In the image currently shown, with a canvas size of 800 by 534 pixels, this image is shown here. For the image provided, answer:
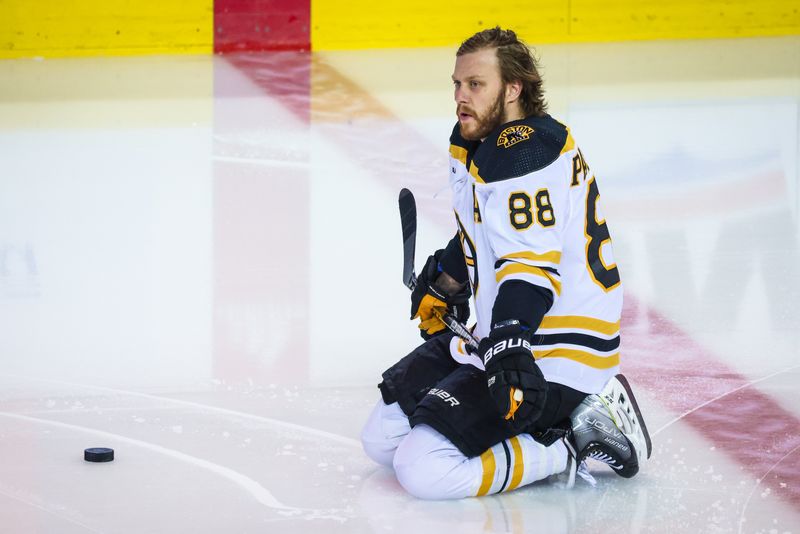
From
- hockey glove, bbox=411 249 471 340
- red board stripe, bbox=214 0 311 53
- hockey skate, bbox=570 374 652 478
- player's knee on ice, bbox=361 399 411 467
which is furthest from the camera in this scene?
red board stripe, bbox=214 0 311 53

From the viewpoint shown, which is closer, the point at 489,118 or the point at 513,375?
the point at 513,375

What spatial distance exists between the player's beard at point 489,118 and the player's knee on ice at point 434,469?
1.83 feet

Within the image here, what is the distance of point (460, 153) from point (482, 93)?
178mm

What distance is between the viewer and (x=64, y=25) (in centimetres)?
690

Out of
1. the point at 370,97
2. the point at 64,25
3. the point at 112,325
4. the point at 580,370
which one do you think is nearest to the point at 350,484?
the point at 580,370

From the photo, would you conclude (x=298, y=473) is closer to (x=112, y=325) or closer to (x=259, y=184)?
(x=112, y=325)

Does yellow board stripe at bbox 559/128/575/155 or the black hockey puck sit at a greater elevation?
yellow board stripe at bbox 559/128/575/155

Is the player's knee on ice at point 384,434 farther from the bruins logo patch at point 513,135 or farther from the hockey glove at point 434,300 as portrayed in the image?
the bruins logo patch at point 513,135

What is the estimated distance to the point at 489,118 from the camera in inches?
93.4

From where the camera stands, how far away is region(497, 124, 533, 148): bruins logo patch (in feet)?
7.37

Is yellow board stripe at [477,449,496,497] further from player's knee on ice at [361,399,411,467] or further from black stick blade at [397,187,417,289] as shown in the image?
black stick blade at [397,187,417,289]

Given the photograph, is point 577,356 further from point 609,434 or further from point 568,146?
point 568,146

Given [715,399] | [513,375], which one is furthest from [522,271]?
[715,399]

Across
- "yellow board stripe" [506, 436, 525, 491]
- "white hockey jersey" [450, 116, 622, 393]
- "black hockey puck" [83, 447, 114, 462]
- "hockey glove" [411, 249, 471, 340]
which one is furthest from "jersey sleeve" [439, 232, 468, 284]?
"black hockey puck" [83, 447, 114, 462]
